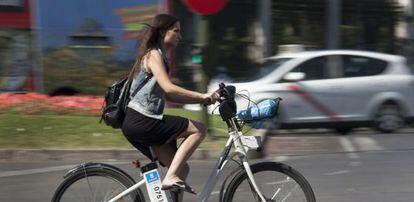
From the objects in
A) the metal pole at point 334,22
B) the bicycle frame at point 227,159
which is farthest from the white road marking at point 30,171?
the metal pole at point 334,22

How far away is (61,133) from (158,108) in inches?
235

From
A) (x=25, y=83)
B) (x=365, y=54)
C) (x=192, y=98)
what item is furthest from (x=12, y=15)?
(x=192, y=98)

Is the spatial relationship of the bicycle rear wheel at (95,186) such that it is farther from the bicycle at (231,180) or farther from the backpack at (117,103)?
the backpack at (117,103)

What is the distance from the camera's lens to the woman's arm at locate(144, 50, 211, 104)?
4336 mm

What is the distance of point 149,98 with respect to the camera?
4.46 meters

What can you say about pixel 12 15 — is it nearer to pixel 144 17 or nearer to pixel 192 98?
pixel 144 17

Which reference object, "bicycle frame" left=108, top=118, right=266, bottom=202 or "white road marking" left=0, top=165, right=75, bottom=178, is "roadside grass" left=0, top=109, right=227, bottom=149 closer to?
"white road marking" left=0, top=165, right=75, bottom=178

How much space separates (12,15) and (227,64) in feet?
18.4

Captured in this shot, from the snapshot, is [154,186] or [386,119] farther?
[386,119]

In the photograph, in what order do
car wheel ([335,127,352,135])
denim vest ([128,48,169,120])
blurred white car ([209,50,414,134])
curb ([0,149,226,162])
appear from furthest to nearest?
car wheel ([335,127,352,135]), blurred white car ([209,50,414,134]), curb ([0,149,226,162]), denim vest ([128,48,169,120])

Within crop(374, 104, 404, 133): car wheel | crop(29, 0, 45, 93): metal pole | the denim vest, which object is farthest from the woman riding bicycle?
crop(29, 0, 45, 93): metal pole

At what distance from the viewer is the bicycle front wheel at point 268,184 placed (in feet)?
15.0

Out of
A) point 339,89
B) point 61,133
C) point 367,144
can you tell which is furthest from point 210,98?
point 339,89

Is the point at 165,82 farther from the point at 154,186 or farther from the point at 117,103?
the point at 154,186
